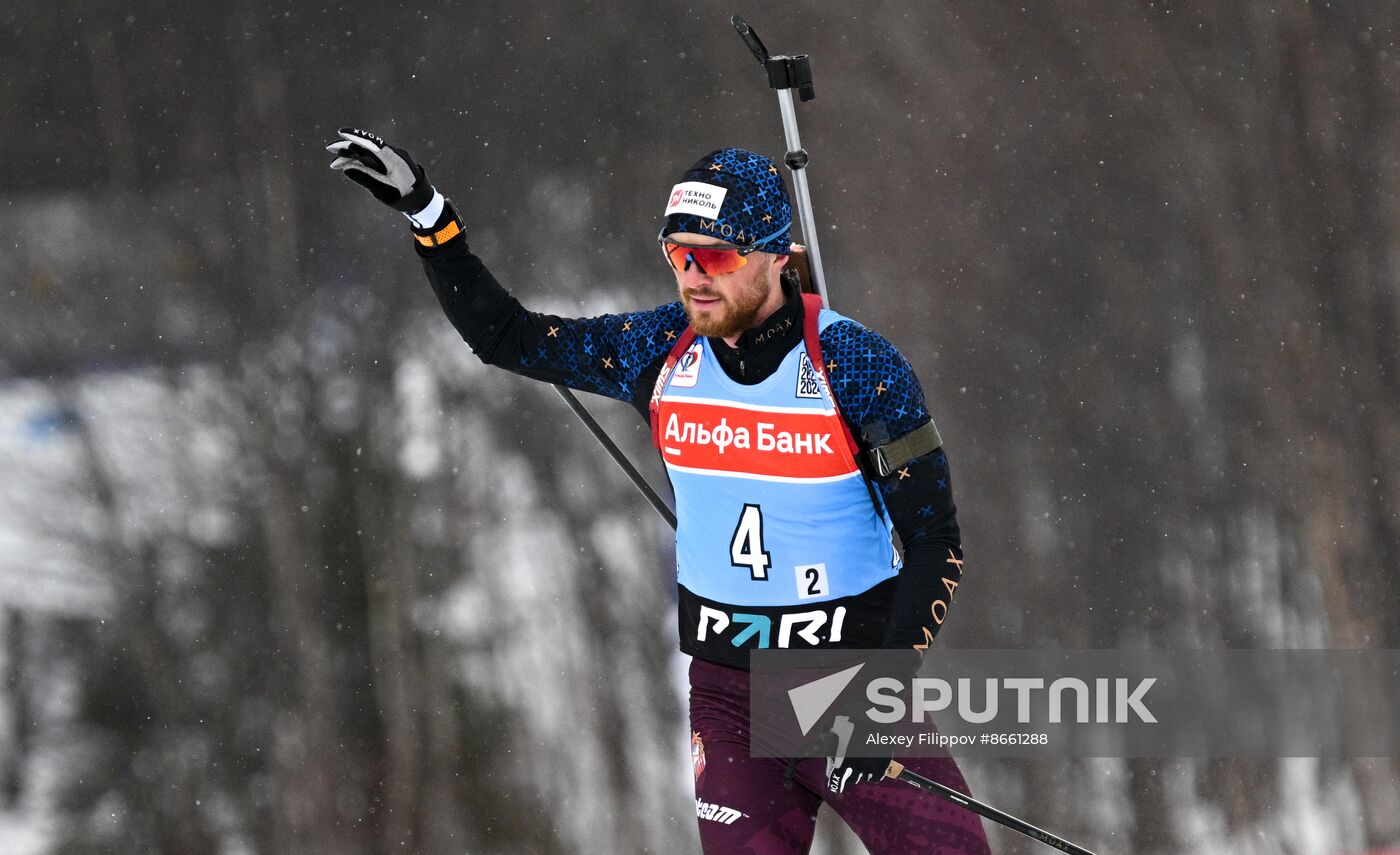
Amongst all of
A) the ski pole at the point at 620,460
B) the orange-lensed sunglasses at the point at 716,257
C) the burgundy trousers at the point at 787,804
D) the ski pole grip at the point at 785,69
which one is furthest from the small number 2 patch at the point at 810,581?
the ski pole grip at the point at 785,69

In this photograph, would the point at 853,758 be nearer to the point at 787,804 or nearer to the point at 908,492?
the point at 787,804

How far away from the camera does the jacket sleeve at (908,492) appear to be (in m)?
2.44

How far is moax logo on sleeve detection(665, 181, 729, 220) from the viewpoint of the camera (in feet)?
8.23

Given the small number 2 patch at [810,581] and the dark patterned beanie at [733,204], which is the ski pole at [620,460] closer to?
the small number 2 patch at [810,581]

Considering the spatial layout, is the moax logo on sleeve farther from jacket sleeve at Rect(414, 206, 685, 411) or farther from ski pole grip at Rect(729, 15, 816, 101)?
ski pole grip at Rect(729, 15, 816, 101)

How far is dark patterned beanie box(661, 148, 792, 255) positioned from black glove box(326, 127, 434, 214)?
1.49 ft

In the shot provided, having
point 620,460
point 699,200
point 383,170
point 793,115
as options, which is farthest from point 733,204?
point 620,460

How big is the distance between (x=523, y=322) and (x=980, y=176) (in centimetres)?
262

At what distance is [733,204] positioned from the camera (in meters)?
2.52

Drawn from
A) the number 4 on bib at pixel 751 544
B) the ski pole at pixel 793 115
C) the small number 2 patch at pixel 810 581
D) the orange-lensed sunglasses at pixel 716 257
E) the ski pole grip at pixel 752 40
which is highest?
the ski pole grip at pixel 752 40

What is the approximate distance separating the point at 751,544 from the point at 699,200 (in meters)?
0.60

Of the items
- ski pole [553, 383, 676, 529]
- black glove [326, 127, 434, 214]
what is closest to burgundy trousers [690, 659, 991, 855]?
ski pole [553, 383, 676, 529]

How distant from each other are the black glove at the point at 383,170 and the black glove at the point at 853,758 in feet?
3.82

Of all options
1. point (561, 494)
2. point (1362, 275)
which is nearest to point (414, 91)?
point (561, 494)
